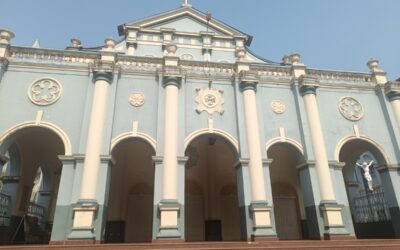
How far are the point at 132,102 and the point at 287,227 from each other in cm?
1040

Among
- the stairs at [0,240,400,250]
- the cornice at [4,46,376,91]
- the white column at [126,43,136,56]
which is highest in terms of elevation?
the white column at [126,43,136,56]

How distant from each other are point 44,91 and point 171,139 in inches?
214

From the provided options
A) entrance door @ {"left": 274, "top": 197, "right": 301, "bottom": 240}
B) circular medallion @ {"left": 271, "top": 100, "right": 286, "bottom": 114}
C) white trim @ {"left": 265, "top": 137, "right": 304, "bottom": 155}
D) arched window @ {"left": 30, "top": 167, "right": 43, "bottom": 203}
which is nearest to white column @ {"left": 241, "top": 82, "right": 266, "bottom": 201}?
white trim @ {"left": 265, "top": 137, "right": 304, "bottom": 155}

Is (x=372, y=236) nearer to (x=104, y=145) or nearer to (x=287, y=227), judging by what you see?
(x=287, y=227)

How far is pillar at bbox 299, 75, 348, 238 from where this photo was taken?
10477 millimetres

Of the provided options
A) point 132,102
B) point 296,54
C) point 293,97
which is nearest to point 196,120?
point 132,102

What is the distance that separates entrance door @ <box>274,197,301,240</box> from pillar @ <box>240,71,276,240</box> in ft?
17.6

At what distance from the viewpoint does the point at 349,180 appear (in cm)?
1479

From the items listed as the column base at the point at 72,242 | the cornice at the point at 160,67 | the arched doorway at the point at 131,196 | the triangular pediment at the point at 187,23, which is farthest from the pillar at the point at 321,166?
the column base at the point at 72,242

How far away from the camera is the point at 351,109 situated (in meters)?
13.1

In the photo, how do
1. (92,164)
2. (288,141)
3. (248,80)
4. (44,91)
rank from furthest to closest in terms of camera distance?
(248,80), (288,141), (44,91), (92,164)

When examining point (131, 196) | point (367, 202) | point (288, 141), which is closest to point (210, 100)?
point (288, 141)

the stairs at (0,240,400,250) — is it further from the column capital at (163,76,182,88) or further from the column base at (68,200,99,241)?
the column capital at (163,76,182,88)

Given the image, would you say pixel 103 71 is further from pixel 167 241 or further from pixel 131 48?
pixel 167 241
